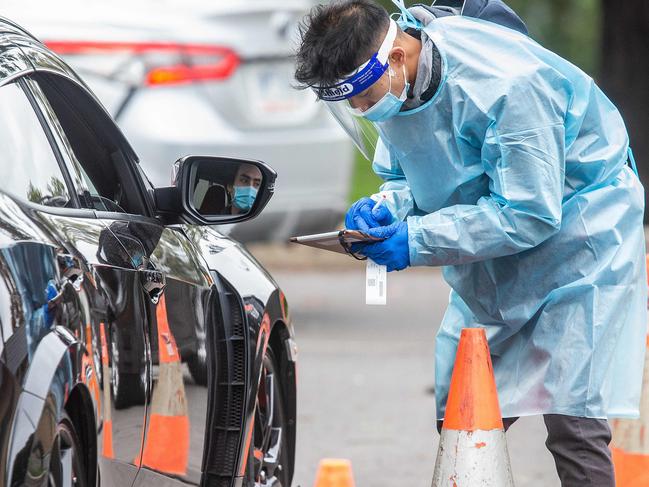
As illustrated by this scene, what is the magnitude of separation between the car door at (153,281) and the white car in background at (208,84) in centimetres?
466

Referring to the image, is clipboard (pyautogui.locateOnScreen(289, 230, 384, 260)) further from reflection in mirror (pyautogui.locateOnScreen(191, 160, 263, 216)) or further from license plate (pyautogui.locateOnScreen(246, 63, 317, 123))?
license plate (pyautogui.locateOnScreen(246, 63, 317, 123))

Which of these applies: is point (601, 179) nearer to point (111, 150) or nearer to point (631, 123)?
point (111, 150)

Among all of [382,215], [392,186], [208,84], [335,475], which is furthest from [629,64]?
[382,215]

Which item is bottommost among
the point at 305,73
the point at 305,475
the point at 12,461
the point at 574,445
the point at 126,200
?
the point at 305,475

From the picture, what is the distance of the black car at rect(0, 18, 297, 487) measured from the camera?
2.69 m

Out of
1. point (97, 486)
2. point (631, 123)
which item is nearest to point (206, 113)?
point (97, 486)

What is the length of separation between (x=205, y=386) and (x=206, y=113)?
5.41 metres

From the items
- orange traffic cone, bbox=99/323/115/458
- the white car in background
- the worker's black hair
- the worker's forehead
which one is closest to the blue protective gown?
the worker's black hair

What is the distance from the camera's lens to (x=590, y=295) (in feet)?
13.1

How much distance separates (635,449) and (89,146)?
2.21 m

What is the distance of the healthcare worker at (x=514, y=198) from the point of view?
12.4 feet

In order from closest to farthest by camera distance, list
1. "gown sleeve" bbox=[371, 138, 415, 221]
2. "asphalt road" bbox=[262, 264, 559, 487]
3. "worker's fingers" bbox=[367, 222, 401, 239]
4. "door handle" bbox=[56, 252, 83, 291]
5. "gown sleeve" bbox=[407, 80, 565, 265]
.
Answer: "door handle" bbox=[56, 252, 83, 291] → "gown sleeve" bbox=[407, 80, 565, 265] → "worker's fingers" bbox=[367, 222, 401, 239] → "gown sleeve" bbox=[371, 138, 415, 221] → "asphalt road" bbox=[262, 264, 559, 487]

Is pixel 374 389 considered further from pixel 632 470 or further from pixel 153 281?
pixel 153 281

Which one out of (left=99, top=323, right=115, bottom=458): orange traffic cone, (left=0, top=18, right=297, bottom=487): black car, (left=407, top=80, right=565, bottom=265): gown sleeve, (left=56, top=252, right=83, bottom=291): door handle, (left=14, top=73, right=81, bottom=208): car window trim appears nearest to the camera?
(left=0, top=18, right=297, bottom=487): black car
